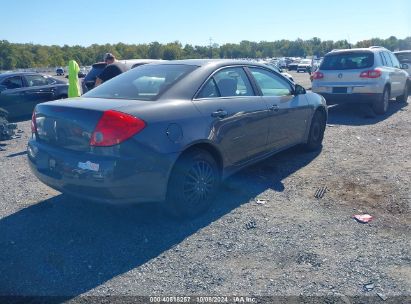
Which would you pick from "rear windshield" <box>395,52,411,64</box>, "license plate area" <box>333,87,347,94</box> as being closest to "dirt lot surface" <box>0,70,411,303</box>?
"license plate area" <box>333,87,347,94</box>

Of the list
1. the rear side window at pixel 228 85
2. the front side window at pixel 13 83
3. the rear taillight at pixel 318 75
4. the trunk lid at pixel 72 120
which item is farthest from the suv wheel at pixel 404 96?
the front side window at pixel 13 83

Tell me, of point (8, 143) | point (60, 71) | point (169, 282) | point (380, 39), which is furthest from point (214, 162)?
point (380, 39)

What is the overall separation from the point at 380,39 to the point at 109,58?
325 ft

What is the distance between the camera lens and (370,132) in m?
8.59

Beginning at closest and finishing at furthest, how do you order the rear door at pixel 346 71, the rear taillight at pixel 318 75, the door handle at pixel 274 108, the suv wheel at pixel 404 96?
1. the door handle at pixel 274 108
2. the rear door at pixel 346 71
3. the rear taillight at pixel 318 75
4. the suv wheel at pixel 404 96

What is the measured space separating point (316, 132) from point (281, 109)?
5.42ft

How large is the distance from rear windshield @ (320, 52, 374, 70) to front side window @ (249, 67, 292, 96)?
5.08 meters

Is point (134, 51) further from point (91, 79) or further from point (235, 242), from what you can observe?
point (235, 242)

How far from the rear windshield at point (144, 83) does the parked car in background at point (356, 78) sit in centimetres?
666

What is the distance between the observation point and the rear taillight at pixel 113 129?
357 cm

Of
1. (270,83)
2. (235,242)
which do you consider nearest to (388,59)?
(270,83)

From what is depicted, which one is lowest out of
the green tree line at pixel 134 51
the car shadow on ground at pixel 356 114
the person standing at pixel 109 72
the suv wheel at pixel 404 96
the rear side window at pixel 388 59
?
the car shadow on ground at pixel 356 114

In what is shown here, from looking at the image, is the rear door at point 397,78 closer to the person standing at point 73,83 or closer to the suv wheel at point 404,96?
the suv wheel at point 404,96

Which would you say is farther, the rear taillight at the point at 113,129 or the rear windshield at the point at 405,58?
the rear windshield at the point at 405,58
